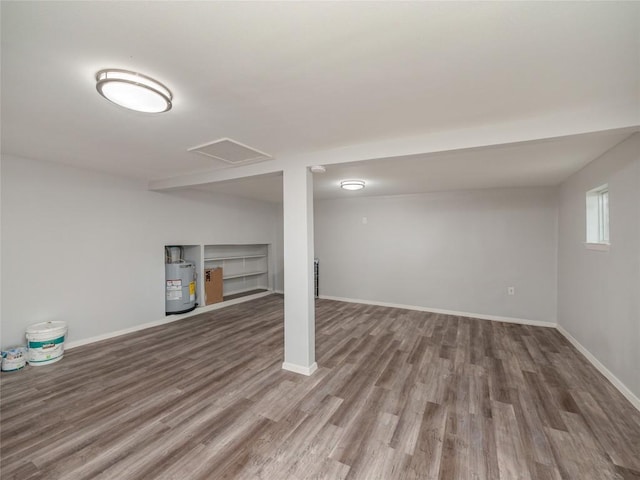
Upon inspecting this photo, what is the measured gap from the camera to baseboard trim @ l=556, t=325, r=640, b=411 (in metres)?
2.21

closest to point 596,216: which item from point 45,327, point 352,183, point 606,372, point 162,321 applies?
point 606,372

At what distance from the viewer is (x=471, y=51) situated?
1263 millimetres

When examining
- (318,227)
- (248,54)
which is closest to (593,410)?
(248,54)

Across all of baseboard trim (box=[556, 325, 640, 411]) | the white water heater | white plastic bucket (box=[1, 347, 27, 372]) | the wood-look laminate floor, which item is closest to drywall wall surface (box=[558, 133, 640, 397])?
baseboard trim (box=[556, 325, 640, 411])

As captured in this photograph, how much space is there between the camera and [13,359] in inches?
110

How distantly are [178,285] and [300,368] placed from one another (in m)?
2.96

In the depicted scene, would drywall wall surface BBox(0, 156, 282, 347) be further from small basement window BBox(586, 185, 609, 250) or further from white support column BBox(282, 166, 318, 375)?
small basement window BBox(586, 185, 609, 250)

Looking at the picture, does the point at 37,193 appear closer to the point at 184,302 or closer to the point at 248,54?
the point at 184,302

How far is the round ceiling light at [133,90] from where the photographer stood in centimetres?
143

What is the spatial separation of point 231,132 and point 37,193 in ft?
9.12

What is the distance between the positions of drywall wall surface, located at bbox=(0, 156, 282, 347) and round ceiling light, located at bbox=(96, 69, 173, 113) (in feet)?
8.56

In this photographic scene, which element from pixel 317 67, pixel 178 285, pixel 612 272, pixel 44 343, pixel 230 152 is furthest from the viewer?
pixel 178 285

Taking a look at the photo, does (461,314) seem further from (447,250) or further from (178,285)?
→ (178,285)

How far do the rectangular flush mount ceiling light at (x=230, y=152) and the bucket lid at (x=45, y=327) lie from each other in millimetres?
2650
